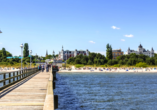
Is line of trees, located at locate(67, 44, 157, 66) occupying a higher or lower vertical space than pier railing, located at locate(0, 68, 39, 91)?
higher

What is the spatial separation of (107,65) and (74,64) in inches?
818

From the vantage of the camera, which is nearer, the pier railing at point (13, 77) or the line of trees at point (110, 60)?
the pier railing at point (13, 77)

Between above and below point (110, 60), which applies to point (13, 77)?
below

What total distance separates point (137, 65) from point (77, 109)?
9853cm

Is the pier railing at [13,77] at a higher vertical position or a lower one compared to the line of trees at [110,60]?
lower

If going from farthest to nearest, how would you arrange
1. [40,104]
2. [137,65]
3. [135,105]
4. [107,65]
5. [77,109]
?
[107,65], [137,65], [135,105], [77,109], [40,104]

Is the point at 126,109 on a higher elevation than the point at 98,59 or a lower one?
lower

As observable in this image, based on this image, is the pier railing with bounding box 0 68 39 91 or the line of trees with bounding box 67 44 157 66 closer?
the pier railing with bounding box 0 68 39 91

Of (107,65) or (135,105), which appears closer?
(135,105)

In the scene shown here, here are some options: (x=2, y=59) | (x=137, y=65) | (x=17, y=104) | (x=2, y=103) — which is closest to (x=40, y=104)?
(x=17, y=104)

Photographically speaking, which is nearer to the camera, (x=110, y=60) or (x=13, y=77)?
(x=13, y=77)

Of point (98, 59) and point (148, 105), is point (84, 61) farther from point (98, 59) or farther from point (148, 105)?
point (148, 105)

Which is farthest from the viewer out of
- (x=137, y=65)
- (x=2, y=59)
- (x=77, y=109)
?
(x=2, y=59)

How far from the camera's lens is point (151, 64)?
115 meters
